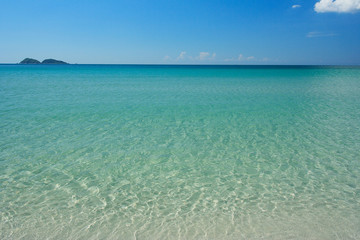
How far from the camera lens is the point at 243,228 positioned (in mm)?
3846

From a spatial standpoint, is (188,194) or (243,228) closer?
(243,228)

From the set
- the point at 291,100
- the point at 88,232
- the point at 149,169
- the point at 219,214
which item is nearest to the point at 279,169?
the point at 219,214

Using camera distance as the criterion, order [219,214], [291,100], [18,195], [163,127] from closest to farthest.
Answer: [219,214] < [18,195] < [163,127] < [291,100]

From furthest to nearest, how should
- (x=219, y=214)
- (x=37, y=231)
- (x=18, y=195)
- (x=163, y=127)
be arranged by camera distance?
(x=163, y=127), (x=18, y=195), (x=219, y=214), (x=37, y=231)

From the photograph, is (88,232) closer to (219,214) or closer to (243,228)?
(219,214)

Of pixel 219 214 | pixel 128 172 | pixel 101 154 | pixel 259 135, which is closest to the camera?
pixel 219 214

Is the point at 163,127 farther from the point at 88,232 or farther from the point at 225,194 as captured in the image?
the point at 88,232

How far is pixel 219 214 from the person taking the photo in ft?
13.8

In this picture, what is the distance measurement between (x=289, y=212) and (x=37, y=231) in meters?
4.01

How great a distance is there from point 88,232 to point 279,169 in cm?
430

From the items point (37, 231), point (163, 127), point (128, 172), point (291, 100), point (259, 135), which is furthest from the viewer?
point (291, 100)

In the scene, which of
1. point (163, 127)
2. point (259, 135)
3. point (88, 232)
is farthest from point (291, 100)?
point (88, 232)

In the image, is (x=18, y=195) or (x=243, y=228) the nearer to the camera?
(x=243, y=228)

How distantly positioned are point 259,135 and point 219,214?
15.9ft
